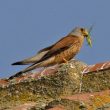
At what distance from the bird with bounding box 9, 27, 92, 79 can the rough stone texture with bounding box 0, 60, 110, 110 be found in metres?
0.67

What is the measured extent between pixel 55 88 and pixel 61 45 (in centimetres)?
410

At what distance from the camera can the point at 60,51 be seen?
8172 mm

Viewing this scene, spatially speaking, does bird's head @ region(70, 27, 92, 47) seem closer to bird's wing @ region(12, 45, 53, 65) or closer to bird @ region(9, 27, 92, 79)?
bird @ region(9, 27, 92, 79)

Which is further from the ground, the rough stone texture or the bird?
the bird

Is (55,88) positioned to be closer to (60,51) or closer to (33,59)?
(33,59)

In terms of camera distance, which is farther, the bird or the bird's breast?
the bird's breast

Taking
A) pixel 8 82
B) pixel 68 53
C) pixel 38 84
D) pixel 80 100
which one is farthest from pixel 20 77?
pixel 68 53

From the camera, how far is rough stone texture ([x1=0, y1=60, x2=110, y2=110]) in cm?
378

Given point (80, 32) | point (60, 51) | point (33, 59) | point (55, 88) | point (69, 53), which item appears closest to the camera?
point (55, 88)

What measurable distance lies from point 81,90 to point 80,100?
375 mm

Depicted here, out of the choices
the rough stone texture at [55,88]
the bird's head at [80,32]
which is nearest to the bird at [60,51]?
the bird's head at [80,32]

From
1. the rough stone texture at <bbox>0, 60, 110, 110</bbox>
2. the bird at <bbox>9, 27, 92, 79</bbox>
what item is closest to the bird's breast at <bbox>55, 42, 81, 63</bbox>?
the bird at <bbox>9, 27, 92, 79</bbox>

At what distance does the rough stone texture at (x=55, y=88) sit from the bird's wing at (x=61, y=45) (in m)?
2.46

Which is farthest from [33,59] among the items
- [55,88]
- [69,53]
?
[55,88]
